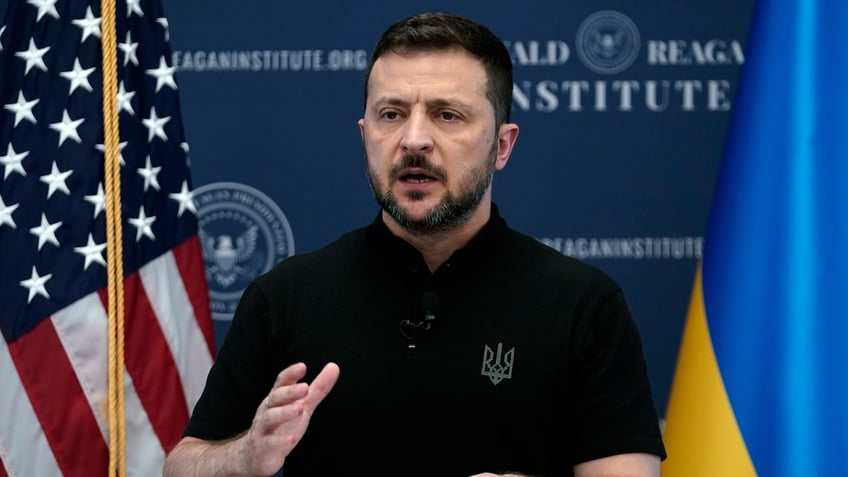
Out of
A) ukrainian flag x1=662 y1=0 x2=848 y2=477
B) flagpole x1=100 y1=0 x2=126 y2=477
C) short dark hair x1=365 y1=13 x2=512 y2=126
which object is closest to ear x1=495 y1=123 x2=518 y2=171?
short dark hair x1=365 y1=13 x2=512 y2=126

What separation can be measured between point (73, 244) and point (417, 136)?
96cm

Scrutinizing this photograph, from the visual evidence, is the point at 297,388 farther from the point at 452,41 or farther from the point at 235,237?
the point at 235,237

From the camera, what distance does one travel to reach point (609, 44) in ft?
8.98

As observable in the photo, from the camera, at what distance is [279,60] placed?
2.80 metres

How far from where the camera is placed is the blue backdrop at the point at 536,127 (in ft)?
8.91

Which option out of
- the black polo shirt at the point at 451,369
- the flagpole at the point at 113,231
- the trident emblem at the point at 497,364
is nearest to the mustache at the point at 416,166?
the black polo shirt at the point at 451,369

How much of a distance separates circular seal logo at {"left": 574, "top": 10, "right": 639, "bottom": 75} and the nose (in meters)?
1.18

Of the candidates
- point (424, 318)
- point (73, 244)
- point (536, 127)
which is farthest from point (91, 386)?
point (536, 127)

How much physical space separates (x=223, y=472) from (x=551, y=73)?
1.57m

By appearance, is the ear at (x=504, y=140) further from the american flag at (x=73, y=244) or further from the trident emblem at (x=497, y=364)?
the american flag at (x=73, y=244)

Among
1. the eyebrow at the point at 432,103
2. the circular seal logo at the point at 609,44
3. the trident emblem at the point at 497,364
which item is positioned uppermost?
the circular seal logo at the point at 609,44

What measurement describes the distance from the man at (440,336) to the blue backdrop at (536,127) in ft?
3.31

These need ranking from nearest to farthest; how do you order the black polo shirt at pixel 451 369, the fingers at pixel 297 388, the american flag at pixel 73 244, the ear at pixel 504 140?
1. the fingers at pixel 297 388
2. the black polo shirt at pixel 451 369
3. the ear at pixel 504 140
4. the american flag at pixel 73 244

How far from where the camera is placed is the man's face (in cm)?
167
